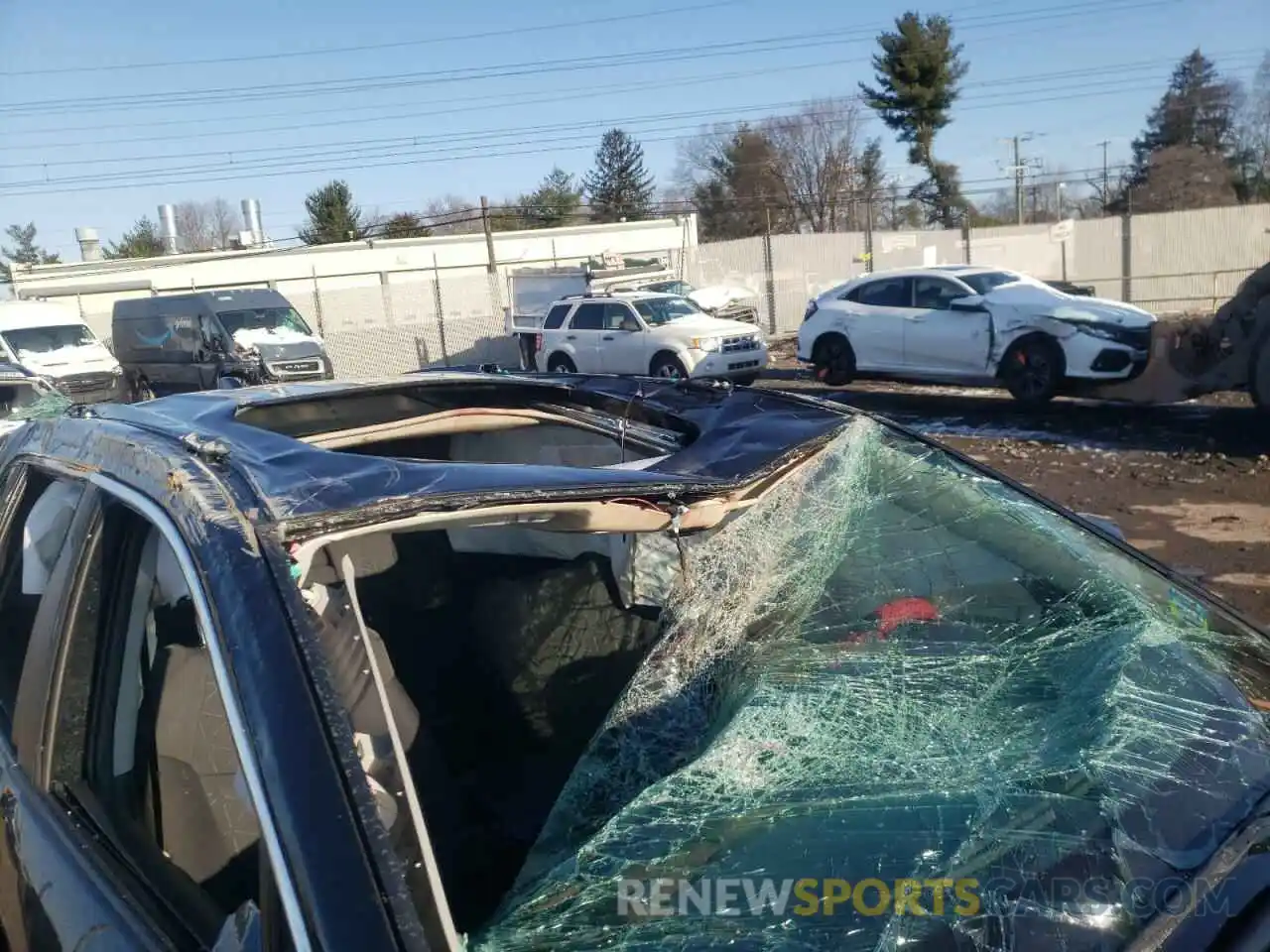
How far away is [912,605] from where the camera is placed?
212 cm

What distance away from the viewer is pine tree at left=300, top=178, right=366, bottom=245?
52750 mm

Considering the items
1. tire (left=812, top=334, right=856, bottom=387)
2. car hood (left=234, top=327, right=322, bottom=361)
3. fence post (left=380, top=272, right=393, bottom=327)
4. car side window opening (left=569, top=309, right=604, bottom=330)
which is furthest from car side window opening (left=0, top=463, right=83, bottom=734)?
fence post (left=380, top=272, right=393, bottom=327)

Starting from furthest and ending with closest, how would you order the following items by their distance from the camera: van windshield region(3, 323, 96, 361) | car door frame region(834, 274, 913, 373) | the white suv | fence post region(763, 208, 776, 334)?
fence post region(763, 208, 776, 334)
van windshield region(3, 323, 96, 361)
the white suv
car door frame region(834, 274, 913, 373)

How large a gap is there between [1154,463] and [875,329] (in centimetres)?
582

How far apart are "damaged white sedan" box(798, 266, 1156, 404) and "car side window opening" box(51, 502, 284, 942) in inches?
472

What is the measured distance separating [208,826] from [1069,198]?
57830 mm

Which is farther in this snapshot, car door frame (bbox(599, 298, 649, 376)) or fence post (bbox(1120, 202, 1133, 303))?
fence post (bbox(1120, 202, 1133, 303))

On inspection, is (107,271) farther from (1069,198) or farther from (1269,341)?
(1069,198)

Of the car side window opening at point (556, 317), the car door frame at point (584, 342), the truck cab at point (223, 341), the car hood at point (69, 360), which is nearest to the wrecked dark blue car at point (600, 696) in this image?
the car door frame at point (584, 342)

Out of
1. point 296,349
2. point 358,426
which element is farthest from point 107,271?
point 358,426

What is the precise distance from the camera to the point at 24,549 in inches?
92.4

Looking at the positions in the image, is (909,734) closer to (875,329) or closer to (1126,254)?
(875,329)

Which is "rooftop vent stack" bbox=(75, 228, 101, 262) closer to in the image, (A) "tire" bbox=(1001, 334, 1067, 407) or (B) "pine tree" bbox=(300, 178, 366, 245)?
(B) "pine tree" bbox=(300, 178, 366, 245)
